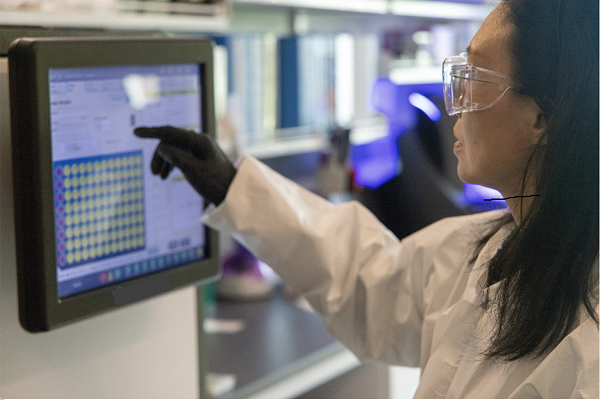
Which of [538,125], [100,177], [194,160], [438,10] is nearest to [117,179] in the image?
[100,177]

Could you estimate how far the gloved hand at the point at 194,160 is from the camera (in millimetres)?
929

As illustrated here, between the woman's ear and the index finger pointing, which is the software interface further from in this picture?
the woman's ear

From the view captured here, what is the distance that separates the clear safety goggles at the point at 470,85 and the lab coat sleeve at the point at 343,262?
13.1 inches

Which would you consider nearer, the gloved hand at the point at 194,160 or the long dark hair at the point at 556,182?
the long dark hair at the point at 556,182

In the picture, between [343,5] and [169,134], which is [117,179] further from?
[343,5]

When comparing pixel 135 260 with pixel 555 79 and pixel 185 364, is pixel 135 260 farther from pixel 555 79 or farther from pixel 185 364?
pixel 555 79

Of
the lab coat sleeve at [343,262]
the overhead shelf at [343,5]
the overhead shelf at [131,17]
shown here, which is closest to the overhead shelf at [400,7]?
the overhead shelf at [343,5]

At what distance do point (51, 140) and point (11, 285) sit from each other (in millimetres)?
218

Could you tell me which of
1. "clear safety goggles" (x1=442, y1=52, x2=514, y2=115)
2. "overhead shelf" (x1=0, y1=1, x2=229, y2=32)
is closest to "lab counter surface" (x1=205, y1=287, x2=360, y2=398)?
"overhead shelf" (x1=0, y1=1, x2=229, y2=32)

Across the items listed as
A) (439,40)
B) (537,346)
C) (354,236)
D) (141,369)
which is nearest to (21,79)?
Answer: (141,369)

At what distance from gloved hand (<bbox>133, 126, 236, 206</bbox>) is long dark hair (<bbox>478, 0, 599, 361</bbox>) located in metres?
0.47

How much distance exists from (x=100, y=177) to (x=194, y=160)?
0.16 m

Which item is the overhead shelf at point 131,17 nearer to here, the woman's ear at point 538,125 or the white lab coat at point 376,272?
the white lab coat at point 376,272

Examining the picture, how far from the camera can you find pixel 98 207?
0.87 m
